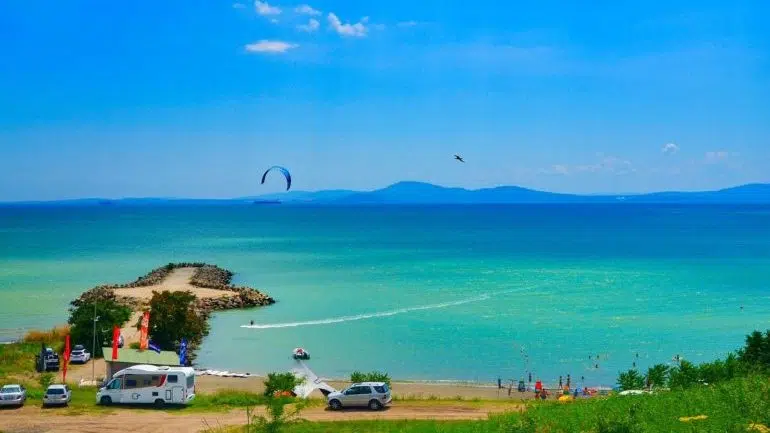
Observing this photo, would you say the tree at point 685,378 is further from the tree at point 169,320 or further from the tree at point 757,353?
the tree at point 169,320

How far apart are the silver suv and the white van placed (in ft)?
21.0

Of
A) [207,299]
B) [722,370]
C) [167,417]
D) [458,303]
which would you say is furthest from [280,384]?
[207,299]

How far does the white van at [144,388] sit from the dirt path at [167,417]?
2.75 ft

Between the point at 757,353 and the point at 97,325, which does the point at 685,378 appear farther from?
the point at 97,325

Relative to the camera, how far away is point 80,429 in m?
25.5

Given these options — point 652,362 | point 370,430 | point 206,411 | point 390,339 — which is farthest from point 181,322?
point 652,362

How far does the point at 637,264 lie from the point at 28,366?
95.3m

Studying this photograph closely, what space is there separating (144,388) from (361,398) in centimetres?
894

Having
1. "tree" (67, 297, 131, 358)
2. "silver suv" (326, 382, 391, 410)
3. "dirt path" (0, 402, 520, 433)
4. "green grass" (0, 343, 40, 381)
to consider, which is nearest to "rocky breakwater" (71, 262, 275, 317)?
"tree" (67, 297, 131, 358)

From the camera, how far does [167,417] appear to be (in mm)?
27688

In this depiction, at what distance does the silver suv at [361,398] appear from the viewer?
29.2 m

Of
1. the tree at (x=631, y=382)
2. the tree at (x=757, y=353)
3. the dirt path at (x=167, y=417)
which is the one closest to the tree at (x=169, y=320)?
the dirt path at (x=167, y=417)

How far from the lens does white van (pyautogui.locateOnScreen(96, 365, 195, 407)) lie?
2961 centimetres

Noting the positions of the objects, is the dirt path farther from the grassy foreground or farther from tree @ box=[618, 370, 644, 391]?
tree @ box=[618, 370, 644, 391]
